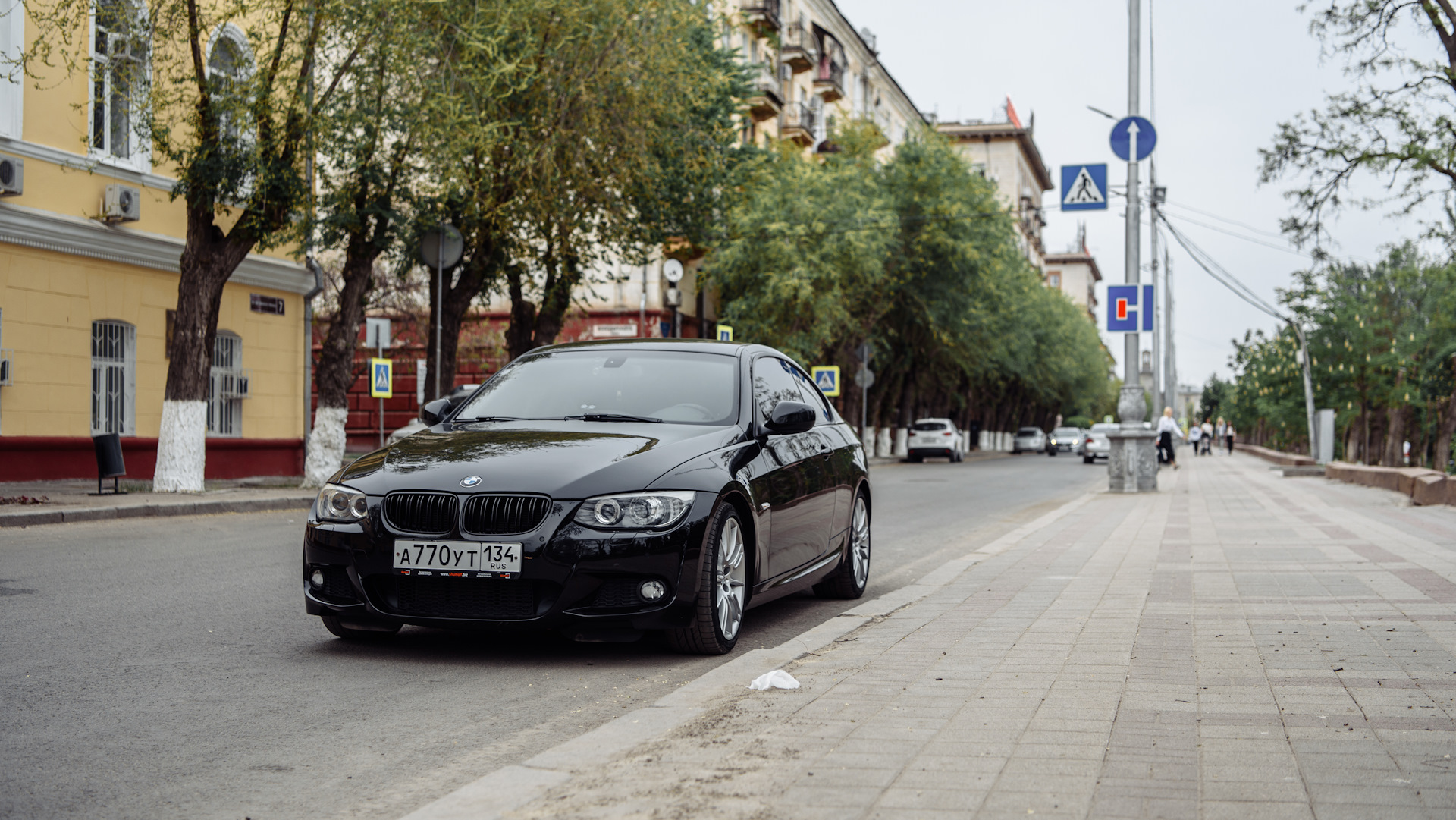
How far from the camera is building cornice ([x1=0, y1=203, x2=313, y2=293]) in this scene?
1833 cm

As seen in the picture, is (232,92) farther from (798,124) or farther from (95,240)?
(798,124)

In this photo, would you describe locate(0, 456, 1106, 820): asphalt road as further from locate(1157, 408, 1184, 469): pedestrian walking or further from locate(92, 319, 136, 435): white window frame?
locate(1157, 408, 1184, 469): pedestrian walking

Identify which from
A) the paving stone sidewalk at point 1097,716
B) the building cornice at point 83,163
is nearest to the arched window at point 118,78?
the building cornice at point 83,163

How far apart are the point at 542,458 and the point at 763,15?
141 feet

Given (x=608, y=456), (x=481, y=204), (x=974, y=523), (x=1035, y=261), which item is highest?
(x=1035, y=261)

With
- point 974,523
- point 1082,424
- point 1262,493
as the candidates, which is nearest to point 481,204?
point 974,523

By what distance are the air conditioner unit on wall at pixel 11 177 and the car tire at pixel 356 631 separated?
44.5 ft

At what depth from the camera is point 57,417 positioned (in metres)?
19.2

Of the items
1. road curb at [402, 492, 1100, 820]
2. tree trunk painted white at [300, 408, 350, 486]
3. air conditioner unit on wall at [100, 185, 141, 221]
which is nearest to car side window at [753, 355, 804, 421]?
road curb at [402, 492, 1100, 820]

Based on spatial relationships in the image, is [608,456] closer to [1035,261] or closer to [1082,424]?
[1035,261]

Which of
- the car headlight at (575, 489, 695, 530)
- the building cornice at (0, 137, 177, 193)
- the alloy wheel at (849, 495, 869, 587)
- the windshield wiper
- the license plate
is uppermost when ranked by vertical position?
the building cornice at (0, 137, 177, 193)

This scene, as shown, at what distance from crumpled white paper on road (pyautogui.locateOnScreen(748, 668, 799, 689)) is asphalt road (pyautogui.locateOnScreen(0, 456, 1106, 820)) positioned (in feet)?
1.38

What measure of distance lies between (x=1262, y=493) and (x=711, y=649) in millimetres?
18984

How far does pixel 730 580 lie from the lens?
6.46 m
